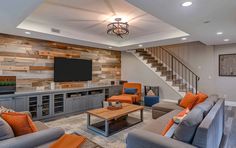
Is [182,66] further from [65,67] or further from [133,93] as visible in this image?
[65,67]

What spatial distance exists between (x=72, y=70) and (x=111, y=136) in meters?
3.15

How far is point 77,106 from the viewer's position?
5168mm

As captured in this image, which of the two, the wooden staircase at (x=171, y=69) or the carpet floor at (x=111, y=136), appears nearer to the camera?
the carpet floor at (x=111, y=136)

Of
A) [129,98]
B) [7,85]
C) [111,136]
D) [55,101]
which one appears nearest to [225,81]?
[129,98]

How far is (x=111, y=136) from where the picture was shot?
323 centimetres

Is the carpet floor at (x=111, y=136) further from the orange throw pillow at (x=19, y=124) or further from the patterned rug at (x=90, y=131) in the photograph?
the orange throw pillow at (x=19, y=124)

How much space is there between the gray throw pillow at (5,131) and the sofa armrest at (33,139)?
8 cm

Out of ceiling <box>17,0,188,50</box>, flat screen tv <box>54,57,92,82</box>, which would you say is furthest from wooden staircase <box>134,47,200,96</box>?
flat screen tv <box>54,57,92,82</box>

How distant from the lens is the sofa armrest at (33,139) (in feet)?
5.41

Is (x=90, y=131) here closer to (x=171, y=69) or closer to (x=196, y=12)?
(x=196, y=12)

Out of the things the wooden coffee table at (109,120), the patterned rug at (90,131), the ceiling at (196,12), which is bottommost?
the patterned rug at (90,131)

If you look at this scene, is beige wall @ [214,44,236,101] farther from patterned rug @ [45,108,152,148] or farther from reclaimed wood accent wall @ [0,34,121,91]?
reclaimed wood accent wall @ [0,34,121,91]

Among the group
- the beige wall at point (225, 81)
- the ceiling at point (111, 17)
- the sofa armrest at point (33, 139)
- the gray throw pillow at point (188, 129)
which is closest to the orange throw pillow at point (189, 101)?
the ceiling at point (111, 17)

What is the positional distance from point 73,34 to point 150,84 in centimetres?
406
